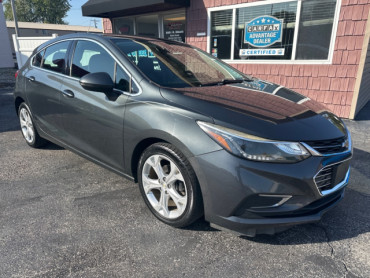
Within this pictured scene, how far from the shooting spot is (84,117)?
2990 millimetres

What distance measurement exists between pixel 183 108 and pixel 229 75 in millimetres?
1354

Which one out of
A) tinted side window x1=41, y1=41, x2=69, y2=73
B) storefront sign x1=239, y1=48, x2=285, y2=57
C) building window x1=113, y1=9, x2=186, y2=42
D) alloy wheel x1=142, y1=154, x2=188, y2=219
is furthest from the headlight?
building window x1=113, y1=9, x2=186, y2=42

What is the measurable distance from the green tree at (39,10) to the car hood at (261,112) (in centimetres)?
6321

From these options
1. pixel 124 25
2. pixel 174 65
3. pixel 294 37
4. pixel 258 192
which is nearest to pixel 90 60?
pixel 174 65

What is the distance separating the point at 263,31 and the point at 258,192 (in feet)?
20.1

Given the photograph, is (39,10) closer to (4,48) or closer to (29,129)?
(4,48)

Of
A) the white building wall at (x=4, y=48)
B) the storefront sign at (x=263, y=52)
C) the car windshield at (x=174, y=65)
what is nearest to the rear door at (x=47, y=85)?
the car windshield at (x=174, y=65)

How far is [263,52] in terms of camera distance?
282 inches

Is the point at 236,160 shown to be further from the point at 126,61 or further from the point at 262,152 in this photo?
the point at 126,61

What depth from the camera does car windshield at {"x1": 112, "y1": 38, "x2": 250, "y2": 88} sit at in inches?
106

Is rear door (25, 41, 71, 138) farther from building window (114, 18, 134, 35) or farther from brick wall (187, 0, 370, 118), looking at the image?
building window (114, 18, 134, 35)

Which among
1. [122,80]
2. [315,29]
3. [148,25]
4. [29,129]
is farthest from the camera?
[148,25]

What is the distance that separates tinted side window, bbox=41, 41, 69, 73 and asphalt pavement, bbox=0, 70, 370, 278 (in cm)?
144

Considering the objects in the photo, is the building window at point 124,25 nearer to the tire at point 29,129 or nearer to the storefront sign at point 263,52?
the storefront sign at point 263,52
